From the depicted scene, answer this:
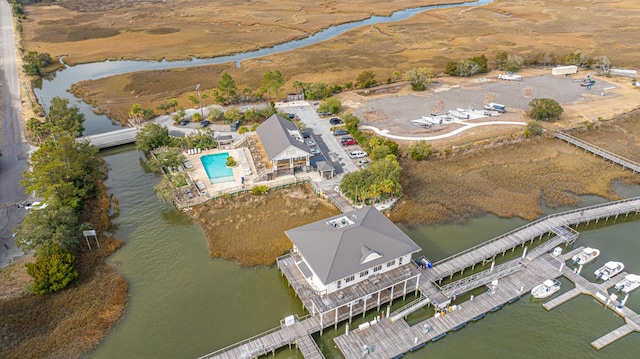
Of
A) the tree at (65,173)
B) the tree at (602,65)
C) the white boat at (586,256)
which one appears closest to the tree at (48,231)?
the tree at (65,173)

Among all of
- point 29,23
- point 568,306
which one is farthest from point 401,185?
point 29,23

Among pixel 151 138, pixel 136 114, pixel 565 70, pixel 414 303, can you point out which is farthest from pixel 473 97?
pixel 136 114

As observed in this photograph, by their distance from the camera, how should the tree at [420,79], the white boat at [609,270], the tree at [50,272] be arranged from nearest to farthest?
1. the tree at [50,272]
2. the white boat at [609,270]
3. the tree at [420,79]

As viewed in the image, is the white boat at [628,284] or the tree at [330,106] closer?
the white boat at [628,284]

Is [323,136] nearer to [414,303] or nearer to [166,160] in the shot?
[166,160]

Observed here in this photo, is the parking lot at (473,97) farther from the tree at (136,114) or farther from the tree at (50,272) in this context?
the tree at (50,272)

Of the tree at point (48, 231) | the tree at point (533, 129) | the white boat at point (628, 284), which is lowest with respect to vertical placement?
the white boat at point (628, 284)

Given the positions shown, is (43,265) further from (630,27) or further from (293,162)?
(630,27)
